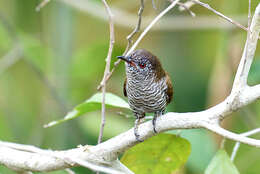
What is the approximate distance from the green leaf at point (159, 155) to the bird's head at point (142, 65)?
1.35 feet

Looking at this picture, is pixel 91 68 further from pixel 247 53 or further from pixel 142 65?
pixel 247 53

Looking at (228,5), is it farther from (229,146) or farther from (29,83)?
(29,83)

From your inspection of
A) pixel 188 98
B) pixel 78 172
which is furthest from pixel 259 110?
pixel 78 172

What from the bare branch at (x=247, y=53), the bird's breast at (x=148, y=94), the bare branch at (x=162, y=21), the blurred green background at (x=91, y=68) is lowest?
the blurred green background at (x=91, y=68)

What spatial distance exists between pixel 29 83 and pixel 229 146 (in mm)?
2700

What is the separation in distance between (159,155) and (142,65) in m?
0.55

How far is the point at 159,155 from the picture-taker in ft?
9.06

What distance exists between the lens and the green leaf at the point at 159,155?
2691mm

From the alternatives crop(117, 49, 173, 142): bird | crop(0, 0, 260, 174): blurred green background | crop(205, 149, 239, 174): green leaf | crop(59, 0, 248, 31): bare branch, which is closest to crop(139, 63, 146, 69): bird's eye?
crop(117, 49, 173, 142): bird

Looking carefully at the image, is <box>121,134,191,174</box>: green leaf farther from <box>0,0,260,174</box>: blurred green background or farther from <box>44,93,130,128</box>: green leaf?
<box>0,0,260,174</box>: blurred green background

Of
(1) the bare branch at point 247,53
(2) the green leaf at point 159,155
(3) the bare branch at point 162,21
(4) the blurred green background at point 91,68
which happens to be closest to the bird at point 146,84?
(2) the green leaf at point 159,155

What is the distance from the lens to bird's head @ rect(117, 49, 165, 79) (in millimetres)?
2777

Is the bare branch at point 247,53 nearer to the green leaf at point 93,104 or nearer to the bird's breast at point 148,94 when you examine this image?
the green leaf at point 93,104

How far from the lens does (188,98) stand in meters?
5.42
